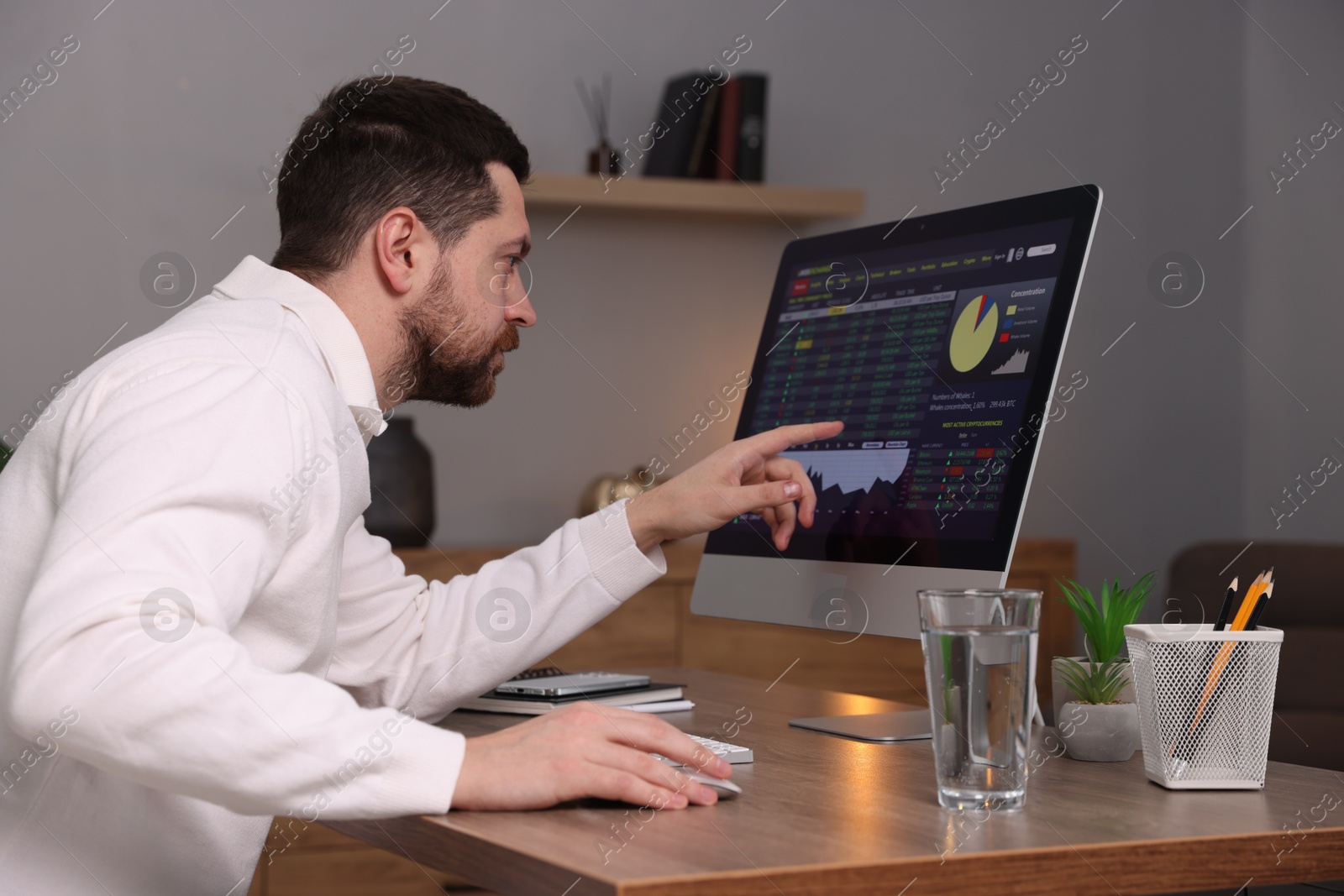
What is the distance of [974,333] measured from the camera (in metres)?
1.35

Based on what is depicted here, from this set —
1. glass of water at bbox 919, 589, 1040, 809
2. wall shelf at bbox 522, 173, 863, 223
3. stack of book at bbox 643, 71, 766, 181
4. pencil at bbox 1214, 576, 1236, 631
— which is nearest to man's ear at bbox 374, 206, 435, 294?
glass of water at bbox 919, 589, 1040, 809

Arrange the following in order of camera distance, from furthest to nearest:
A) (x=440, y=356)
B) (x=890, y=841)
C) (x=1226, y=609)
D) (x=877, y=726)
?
(x=440, y=356)
(x=877, y=726)
(x=1226, y=609)
(x=890, y=841)

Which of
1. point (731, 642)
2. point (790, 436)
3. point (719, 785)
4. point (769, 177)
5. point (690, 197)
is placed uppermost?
point (769, 177)

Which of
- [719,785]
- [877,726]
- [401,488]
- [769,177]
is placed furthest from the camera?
[769,177]

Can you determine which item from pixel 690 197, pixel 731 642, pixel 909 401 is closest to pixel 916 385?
pixel 909 401

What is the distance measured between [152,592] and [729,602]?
81 centimetres

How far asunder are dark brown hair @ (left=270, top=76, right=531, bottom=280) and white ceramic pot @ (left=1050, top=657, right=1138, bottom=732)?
0.73m

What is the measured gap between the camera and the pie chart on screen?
4.37 feet

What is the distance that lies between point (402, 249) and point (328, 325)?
5.6 inches

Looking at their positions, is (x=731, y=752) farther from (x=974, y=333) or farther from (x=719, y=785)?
(x=974, y=333)

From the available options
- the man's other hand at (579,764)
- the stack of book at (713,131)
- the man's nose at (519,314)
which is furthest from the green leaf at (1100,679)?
the stack of book at (713,131)

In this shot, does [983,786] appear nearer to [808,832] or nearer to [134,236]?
[808,832]

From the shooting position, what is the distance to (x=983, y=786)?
0.91 metres

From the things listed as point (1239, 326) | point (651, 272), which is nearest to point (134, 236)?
point (651, 272)
